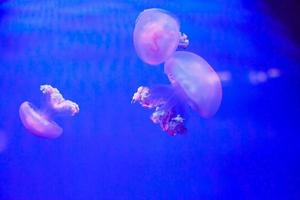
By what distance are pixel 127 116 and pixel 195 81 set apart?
1.78ft

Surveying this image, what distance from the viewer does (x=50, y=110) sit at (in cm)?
291

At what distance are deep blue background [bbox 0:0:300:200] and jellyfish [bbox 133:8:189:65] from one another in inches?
2.3

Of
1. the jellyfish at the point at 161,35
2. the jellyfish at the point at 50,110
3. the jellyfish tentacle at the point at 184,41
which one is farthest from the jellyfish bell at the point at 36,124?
the jellyfish tentacle at the point at 184,41

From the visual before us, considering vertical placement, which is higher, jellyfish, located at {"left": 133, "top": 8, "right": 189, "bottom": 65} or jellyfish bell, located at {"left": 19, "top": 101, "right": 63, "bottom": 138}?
jellyfish, located at {"left": 133, "top": 8, "right": 189, "bottom": 65}

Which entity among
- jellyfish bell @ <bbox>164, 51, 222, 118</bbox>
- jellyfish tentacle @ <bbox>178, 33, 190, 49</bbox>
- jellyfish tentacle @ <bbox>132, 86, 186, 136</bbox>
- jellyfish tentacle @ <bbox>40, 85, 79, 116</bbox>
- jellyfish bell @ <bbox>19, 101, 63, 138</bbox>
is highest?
jellyfish tentacle @ <bbox>178, 33, 190, 49</bbox>

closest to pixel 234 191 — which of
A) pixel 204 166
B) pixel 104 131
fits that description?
pixel 204 166

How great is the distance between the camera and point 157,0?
3.03m

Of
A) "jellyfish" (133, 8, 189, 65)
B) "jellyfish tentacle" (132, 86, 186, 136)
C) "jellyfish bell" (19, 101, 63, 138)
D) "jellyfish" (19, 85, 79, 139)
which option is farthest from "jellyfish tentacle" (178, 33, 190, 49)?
"jellyfish bell" (19, 101, 63, 138)

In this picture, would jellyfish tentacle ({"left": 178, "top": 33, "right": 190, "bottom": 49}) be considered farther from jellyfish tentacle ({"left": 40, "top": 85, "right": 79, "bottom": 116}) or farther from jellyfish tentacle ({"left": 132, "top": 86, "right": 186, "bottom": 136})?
jellyfish tentacle ({"left": 40, "top": 85, "right": 79, "bottom": 116})

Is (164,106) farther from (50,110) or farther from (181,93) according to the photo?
(50,110)

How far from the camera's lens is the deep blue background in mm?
2844

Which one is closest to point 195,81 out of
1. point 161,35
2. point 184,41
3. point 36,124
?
point 184,41

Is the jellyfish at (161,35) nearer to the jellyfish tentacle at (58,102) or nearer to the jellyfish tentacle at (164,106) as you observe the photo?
the jellyfish tentacle at (164,106)

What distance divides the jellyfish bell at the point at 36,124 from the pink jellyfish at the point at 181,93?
576 millimetres
